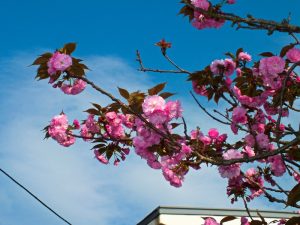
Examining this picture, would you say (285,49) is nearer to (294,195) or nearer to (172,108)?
(172,108)

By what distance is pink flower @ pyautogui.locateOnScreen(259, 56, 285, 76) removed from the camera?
3906mm

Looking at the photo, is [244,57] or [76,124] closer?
[244,57]

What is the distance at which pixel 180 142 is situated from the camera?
3979mm

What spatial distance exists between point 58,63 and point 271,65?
5.04 feet

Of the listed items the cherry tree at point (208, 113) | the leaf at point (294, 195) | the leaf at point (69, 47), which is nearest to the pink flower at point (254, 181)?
the cherry tree at point (208, 113)

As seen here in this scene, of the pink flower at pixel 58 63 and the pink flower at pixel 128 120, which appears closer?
the pink flower at pixel 58 63

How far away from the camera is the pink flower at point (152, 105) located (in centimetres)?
356

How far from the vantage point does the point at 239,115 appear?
4379 millimetres

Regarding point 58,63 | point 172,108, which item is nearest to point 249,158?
point 172,108

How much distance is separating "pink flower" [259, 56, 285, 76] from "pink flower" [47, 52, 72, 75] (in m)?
1.41

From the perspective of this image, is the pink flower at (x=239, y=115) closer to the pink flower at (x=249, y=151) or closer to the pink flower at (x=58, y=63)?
Result: the pink flower at (x=249, y=151)

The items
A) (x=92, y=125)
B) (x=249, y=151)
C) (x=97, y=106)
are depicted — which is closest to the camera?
(x=249, y=151)

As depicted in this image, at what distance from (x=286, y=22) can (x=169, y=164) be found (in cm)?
138

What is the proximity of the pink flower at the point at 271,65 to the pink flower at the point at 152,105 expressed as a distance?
885 millimetres
